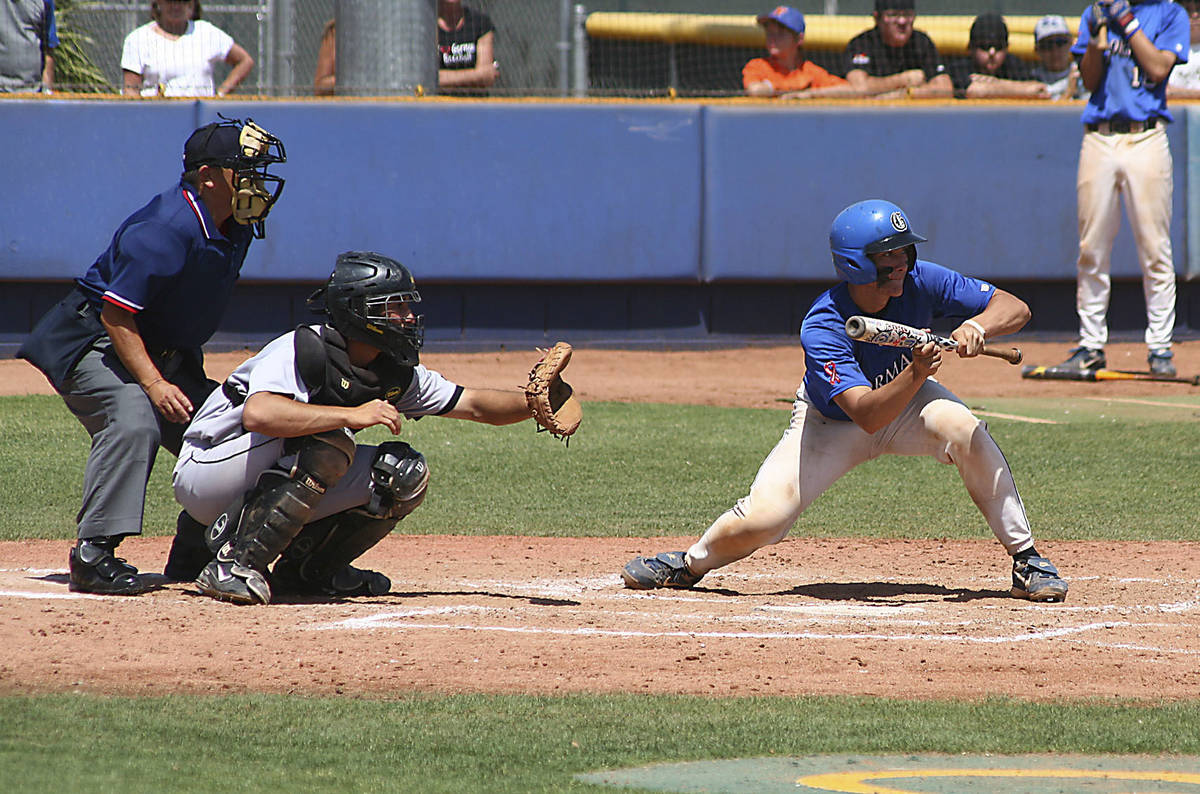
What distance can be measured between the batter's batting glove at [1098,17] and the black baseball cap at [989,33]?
9.04 ft

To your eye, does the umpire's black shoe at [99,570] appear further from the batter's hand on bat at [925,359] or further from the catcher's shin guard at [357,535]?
the batter's hand on bat at [925,359]

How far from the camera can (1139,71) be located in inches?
409

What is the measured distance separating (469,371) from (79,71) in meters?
4.39

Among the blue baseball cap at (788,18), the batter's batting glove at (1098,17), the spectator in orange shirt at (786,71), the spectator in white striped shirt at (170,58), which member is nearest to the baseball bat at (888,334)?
the batter's batting glove at (1098,17)

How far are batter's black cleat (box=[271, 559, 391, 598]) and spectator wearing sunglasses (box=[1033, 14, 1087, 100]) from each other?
368 inches

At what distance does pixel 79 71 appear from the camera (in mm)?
12836

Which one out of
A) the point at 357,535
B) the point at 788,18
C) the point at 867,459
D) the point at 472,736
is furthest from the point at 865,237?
the point at 788,18

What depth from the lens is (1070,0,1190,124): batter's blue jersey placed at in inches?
408

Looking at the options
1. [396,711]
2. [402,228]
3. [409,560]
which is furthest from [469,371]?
[396,711]

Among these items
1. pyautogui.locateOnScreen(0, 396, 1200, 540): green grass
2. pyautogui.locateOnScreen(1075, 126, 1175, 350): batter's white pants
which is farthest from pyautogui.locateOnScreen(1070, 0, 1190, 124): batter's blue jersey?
pyautogui.locateOnScreen(0, 396, 1200, 540): green grass

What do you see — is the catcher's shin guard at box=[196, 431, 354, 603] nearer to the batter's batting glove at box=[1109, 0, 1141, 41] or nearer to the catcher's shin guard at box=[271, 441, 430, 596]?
the catcher's shin guard at box=[271, 441, 430, 596]

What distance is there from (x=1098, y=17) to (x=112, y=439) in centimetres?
761

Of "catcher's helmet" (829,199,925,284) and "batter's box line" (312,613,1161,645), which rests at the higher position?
"catcher's helmet" (829,199,925,284)

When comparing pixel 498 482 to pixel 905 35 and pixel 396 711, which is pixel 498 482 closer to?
pixel 396 711
